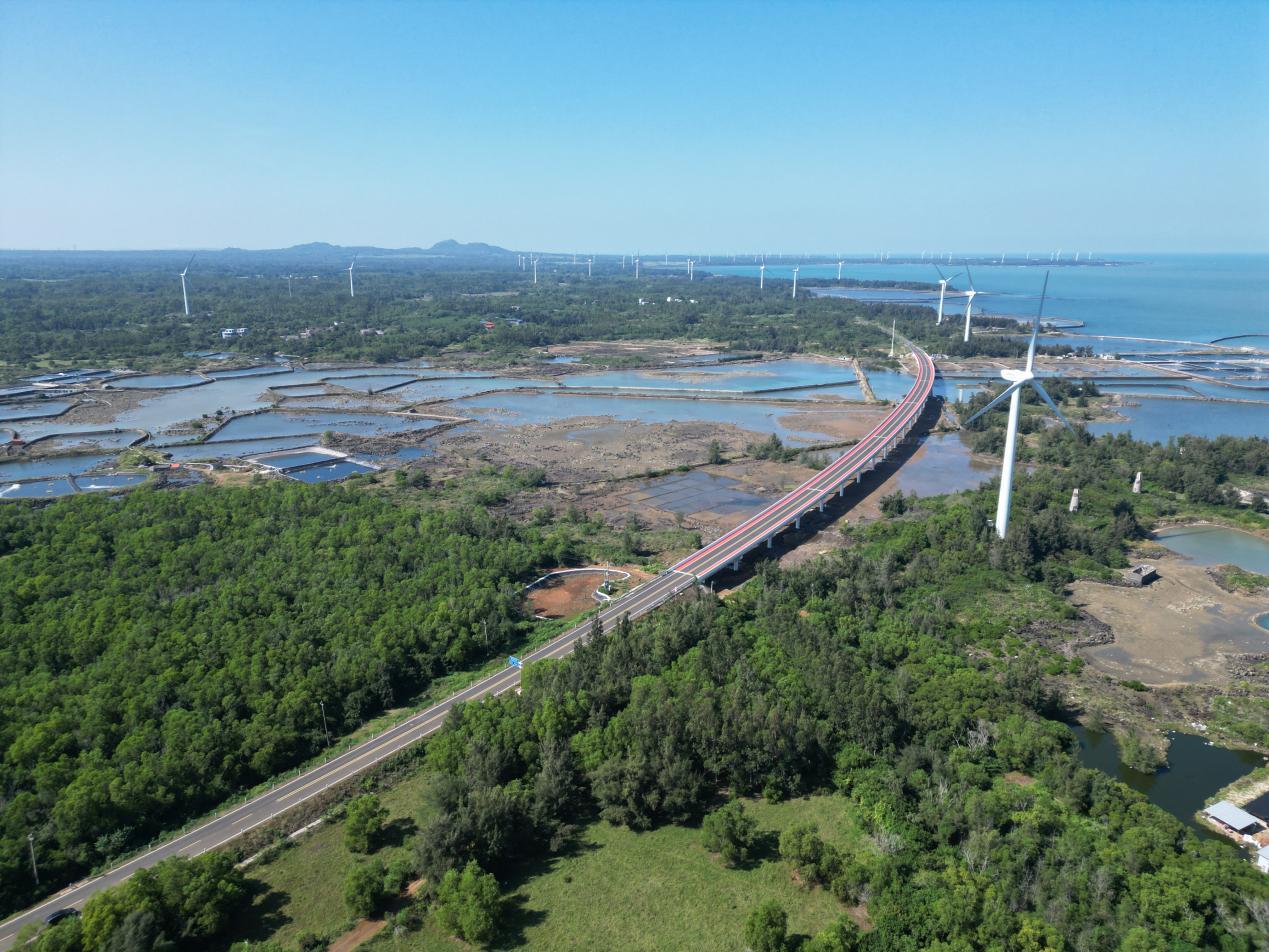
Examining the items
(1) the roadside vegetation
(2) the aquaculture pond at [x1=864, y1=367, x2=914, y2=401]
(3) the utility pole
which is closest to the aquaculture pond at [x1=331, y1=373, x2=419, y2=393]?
(1) the roadside vegetation

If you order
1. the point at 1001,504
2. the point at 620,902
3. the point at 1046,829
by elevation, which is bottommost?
the point at 620,902

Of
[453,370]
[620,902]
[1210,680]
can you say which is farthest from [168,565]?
[453,370]

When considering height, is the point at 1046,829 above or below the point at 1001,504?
below

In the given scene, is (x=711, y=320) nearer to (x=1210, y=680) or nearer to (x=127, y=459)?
(x=127, y=459)

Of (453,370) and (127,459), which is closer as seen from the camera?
(127,459)

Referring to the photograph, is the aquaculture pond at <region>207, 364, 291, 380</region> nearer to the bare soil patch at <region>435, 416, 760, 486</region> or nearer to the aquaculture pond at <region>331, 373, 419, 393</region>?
the aquaculture pond at <region>331, 373, 419, 393</region>

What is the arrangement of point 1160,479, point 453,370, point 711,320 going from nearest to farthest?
point 1160,479 < point 453,370 < point 711,320

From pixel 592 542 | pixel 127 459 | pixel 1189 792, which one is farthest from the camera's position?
pixel 127 459

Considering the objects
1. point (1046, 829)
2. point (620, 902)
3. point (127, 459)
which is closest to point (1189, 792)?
point (1046, 829)
